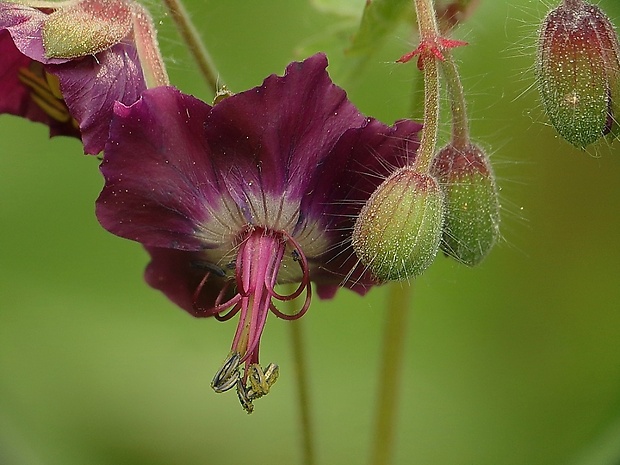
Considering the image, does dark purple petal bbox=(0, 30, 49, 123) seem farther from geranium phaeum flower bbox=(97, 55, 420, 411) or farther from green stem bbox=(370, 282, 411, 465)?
green stem bbox=(370, 282, 411, 465)

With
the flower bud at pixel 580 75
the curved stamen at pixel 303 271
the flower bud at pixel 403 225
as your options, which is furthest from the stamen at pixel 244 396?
the flower bud at pixel 580 75

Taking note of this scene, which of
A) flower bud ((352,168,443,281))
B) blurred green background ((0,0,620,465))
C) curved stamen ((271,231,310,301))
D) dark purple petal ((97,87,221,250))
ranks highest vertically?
dark purple petal ((97,87,221,250))

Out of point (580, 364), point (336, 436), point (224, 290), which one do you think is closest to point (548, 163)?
point (580, 364)

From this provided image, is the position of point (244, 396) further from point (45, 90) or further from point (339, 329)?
point (339, 329)

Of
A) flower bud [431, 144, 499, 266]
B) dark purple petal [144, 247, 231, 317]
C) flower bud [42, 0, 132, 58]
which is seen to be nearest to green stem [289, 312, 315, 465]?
dark purple petal [144, 247, 231, 317]

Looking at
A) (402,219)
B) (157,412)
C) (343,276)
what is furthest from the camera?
(157,412)

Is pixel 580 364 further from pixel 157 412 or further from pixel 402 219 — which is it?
pixel 402 219

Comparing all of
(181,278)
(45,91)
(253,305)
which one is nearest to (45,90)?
(45,91)
